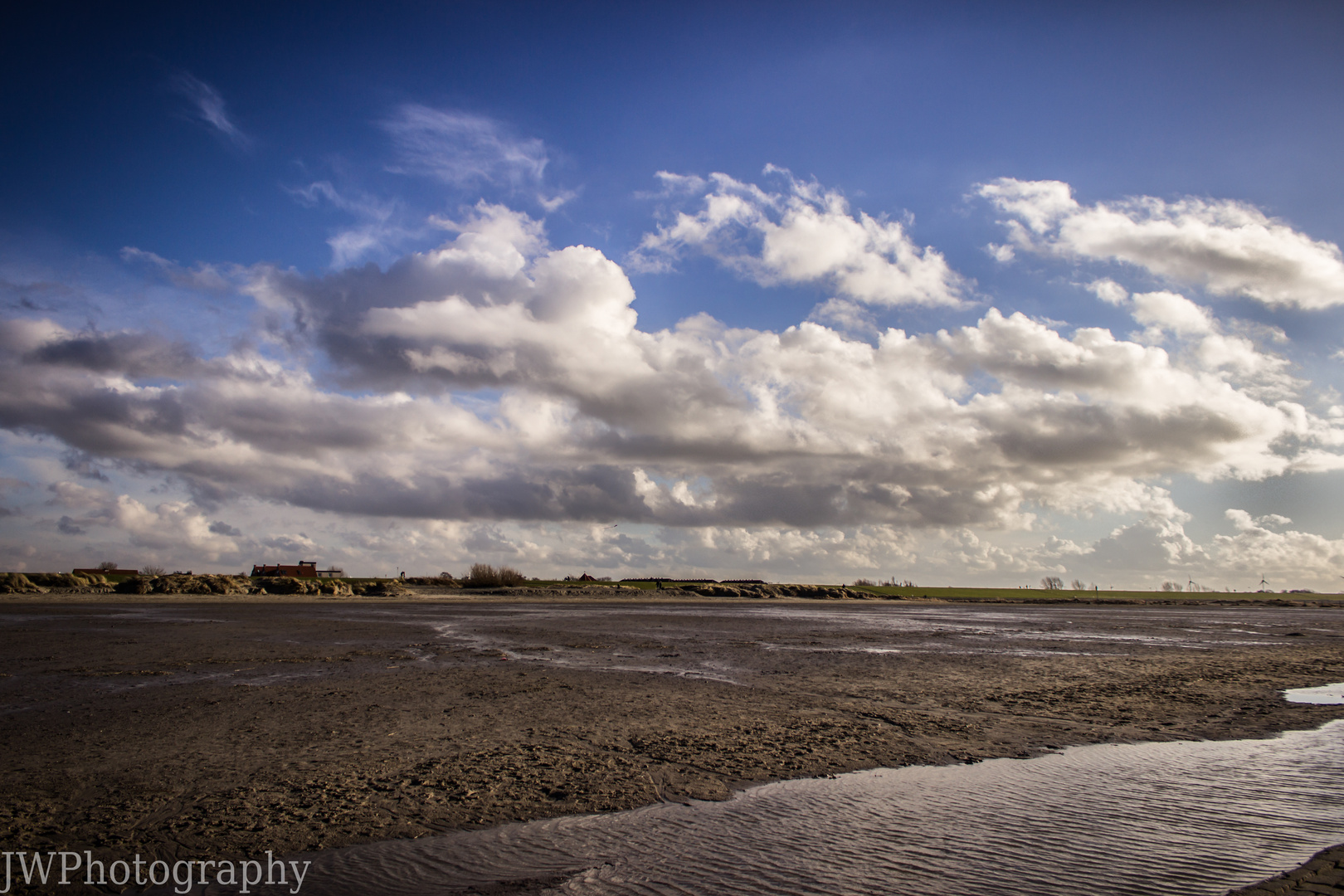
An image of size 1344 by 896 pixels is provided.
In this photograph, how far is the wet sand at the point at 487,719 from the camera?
6.30 m

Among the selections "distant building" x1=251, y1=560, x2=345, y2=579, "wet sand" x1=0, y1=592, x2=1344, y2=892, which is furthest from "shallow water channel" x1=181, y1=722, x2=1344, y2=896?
"distant building" x1=251, y1=560, x2=345, y2=579

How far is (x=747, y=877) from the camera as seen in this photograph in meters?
4.92

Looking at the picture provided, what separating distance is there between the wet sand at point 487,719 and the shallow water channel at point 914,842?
1.80 feet

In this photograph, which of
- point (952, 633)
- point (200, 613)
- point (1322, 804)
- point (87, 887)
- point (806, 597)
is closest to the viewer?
point (87, 887)

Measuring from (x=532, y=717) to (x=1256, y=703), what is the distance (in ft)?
40.4

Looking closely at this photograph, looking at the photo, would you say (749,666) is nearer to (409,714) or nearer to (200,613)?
(409,714)

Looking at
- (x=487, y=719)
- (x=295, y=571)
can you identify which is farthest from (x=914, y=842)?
(x=295, y=571)

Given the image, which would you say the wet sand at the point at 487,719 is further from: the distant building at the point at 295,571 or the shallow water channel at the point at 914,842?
the distant building at the point at 295,571

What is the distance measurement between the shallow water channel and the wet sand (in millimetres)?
548

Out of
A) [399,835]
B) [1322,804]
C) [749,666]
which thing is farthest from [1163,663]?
[399,835]

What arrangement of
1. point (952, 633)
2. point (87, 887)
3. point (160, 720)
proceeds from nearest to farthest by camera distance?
point (87, 887) < point (160, 720) < point (952, 633)

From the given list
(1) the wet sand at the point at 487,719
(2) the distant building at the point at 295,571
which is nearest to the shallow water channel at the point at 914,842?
(1) the wet sand at the point at 487,719

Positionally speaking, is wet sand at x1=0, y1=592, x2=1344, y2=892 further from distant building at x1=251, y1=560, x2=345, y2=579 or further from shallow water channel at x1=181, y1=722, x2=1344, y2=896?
distant building at x1=251, y1=560, x2=345, y2=579

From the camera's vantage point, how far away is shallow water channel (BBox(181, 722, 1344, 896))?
16.0 ft
